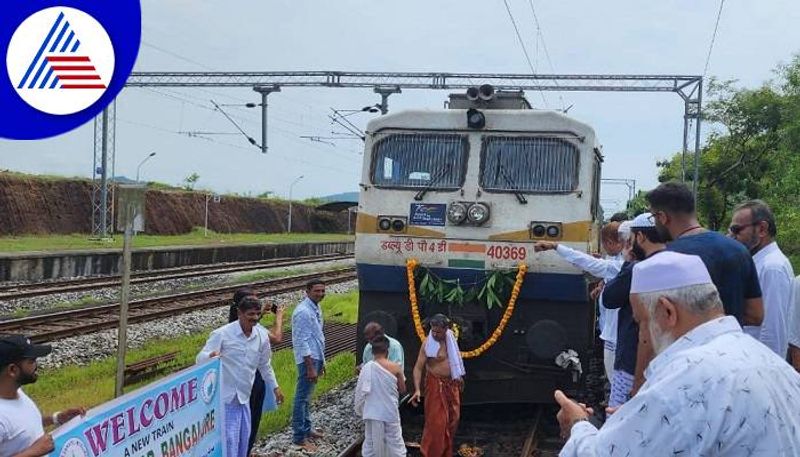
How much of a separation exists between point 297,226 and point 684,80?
121 ft

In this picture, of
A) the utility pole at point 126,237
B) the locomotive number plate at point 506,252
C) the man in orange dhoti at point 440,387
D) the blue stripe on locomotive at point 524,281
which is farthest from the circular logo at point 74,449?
the locomotive number plate at point 506,252

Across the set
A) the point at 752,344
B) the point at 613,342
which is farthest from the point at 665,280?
the point at 613,342

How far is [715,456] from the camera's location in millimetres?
2213

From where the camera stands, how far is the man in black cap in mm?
3992

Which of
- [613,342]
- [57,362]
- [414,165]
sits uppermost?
[414,165]

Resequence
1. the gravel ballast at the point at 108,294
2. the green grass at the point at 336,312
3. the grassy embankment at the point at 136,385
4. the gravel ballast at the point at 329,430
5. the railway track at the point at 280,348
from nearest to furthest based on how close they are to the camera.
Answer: the gravel ballast at the point at 329,430 → the grassy embankment at the point at 136,385 → the railway track at the point at 280,348 → the gravel ballast at the point at 108,294 → the green grass at the point at 336,312

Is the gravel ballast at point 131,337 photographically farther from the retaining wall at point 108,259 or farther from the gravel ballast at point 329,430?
the retaining wall at point 108,259

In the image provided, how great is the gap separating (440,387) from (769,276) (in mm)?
3057

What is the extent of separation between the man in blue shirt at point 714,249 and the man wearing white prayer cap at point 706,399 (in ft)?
5.70

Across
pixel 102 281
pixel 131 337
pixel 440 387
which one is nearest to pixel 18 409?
pixel 440 387

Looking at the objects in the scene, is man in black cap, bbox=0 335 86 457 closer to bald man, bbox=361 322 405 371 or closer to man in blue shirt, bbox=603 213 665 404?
bald man, bbox=361 322 405 371

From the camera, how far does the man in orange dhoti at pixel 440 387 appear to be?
7094 mm

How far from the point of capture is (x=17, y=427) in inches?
159

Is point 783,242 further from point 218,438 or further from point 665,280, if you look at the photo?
point 665,280
